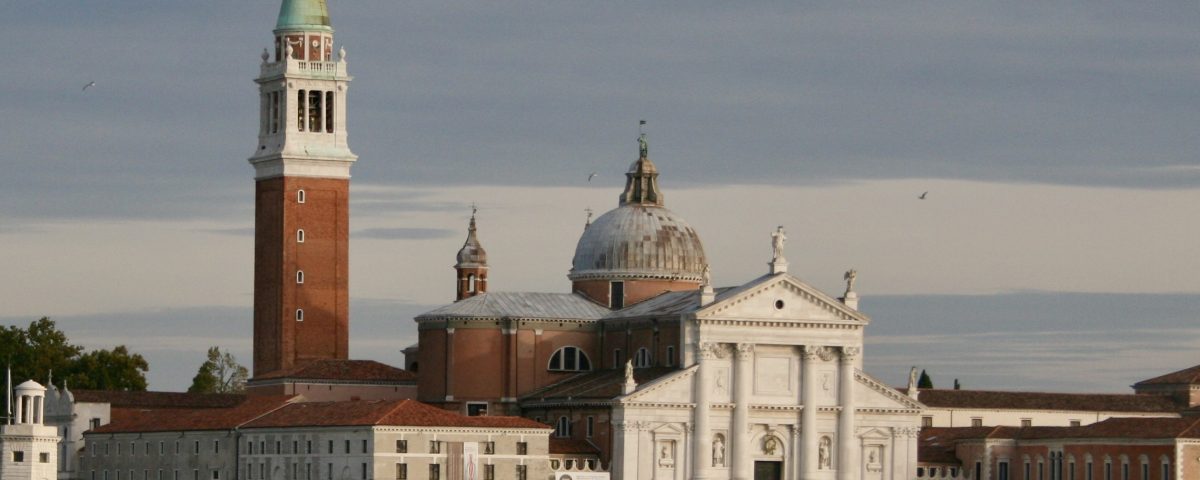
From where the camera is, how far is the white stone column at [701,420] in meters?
100

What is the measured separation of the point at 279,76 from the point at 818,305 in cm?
2285

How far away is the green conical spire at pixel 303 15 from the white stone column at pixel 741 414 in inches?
890

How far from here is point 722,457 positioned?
101 m

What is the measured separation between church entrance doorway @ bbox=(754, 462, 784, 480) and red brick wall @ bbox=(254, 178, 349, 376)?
59.4 ft

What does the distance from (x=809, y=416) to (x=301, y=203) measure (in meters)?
21.4

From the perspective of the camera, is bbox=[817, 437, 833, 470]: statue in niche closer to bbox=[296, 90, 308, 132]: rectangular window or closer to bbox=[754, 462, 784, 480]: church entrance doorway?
bbox=[754, 462, 784, 480]: church entrance doorway

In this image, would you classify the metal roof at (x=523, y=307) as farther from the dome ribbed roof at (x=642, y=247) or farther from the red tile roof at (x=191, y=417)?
the red tile roof at (x=191, y=417)

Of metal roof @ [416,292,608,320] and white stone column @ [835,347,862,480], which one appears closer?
white stone column @ [835,347,862,480]

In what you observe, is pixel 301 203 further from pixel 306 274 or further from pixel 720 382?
pixel 720 382

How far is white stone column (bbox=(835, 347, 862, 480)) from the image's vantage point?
102 meters

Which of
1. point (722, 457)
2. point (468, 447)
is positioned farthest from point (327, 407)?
point (722, 457)

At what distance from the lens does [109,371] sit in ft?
412

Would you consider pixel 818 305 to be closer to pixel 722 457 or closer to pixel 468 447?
pixel 722 457

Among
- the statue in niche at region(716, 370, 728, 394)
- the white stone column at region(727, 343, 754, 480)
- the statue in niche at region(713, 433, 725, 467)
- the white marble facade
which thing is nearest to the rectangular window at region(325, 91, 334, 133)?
the white marble facade
